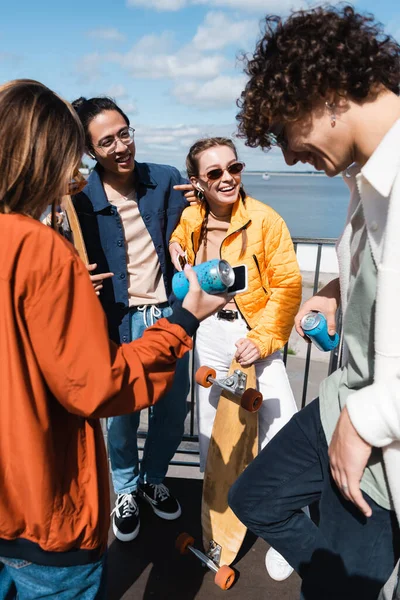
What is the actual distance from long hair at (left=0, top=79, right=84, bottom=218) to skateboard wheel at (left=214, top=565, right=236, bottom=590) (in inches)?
76.9

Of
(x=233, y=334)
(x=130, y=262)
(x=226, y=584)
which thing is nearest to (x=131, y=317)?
(x=130, y=262)

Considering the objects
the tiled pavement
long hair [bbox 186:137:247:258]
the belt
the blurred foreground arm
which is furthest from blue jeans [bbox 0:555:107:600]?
long hair [bbox 186:137:247:258]

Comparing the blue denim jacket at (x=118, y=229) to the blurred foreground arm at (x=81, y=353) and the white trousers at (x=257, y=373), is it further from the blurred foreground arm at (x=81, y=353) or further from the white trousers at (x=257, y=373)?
the blurred foreground arm at (x=81, y=353)

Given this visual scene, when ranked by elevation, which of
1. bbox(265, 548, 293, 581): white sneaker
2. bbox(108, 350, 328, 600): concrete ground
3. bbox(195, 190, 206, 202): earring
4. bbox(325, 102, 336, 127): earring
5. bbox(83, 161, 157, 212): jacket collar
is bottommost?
bbox(108, 350, 328, 600): concrete ground

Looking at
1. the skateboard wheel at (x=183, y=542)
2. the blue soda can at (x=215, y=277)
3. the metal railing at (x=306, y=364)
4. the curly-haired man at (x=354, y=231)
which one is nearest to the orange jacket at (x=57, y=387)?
the blue soda can at (x=215, y=277)

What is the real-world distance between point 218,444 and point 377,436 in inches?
63.3

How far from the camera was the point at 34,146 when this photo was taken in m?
1.25

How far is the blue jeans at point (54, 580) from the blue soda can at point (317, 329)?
113 centimetres

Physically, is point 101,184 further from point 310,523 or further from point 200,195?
point 310,523

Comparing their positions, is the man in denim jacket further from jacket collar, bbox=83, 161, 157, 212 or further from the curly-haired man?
the curly-haired man

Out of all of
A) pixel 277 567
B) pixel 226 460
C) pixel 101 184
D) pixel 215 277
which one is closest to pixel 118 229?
pixel 101 184

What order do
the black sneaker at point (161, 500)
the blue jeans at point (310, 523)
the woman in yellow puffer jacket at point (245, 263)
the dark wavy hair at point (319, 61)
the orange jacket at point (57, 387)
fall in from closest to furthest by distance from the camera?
the orange jacket at point (57, 387), the dark wavy hair at point (319, 61), the blue jeans at point (310, 523), the woman in yellow puffer jacket at point (245, 263), the black sneaker at point (161, 500)

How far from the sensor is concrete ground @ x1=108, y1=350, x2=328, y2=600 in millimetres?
2416

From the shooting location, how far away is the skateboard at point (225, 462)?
2570mm
